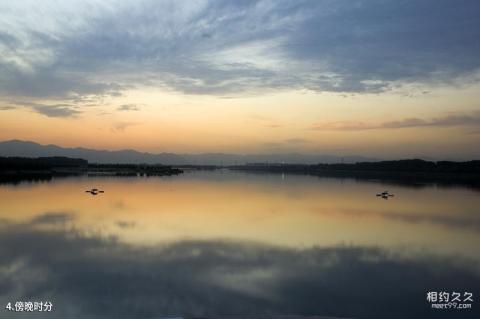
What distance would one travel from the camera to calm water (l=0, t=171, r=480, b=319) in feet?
17.5

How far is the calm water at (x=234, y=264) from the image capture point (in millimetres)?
5348

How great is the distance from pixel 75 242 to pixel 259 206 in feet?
30.0

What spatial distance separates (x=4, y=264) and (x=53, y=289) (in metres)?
1.98

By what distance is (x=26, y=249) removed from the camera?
335 inches

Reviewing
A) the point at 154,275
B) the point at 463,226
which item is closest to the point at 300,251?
the point at 154,275

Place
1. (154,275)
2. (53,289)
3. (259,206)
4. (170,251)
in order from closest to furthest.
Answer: (53,289) < (154,275) < (170,251) < (259,206)

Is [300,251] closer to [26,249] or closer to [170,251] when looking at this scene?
[170,251]

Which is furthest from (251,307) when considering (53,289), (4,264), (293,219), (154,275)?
(293,219)

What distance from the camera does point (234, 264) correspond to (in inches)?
288

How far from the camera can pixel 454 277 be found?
6879 mm

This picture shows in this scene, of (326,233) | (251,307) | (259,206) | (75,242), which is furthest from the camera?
(259,206)

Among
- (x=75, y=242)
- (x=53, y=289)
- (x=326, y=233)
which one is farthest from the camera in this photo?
(x=326, y=233)

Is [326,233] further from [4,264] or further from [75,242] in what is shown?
[4,264]

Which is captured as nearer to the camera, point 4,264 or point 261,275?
point 261,275
